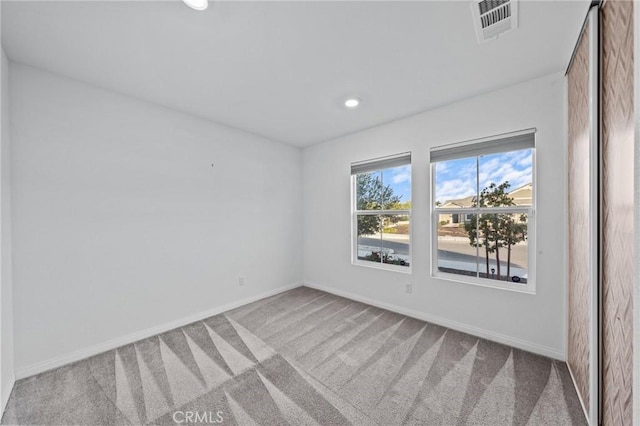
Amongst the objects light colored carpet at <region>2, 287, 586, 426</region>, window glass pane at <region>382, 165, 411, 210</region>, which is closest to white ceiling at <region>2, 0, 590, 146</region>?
window glass pane at <region>382, 165, 411, 210</region>

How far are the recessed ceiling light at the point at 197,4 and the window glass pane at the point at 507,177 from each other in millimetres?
2815

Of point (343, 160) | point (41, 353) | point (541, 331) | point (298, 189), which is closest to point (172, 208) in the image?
point (41, 353)

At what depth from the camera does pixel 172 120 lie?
2.78 metres

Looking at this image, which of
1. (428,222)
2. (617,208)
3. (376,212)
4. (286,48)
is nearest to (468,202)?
(428,222)

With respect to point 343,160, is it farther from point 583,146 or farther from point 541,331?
point 541,331

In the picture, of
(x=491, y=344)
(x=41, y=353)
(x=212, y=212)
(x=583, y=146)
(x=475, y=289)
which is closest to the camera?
(x=583, y=146)

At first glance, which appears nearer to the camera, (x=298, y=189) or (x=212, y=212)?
(x=212, y=212)

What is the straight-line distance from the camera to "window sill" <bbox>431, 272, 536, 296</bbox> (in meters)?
2.30

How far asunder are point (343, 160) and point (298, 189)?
3.41ft

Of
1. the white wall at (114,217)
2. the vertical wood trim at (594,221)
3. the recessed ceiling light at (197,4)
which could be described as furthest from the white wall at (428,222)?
the recessed ceiling light at (197,4)

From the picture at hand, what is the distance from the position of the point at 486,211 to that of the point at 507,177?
1.30 feet

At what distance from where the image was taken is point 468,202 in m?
2.69

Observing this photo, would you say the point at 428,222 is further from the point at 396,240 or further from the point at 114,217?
the point at 114,217

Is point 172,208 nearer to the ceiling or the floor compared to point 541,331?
nearer to the ceiling
